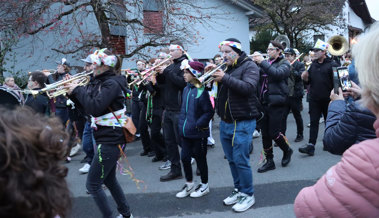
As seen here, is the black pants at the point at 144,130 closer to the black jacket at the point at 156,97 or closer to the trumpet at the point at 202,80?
the black jacket at the point at 156,97

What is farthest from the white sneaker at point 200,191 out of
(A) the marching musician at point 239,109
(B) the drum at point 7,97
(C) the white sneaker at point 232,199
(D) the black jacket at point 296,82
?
(D) the black jacket at point 296,82

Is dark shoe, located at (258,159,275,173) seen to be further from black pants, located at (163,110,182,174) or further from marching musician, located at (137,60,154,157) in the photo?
marching musician, located at (137,60,154,157)

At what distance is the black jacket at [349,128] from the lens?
5.65 feet

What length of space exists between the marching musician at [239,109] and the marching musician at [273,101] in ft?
4.35

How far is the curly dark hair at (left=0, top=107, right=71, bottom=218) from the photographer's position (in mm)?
928

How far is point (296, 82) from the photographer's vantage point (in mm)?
8086

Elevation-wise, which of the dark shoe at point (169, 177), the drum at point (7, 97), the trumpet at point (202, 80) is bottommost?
the dark shoe at point (169, 177)

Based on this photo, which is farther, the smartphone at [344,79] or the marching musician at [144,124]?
the marching musician at [144,124]

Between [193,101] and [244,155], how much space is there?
0.98 meters

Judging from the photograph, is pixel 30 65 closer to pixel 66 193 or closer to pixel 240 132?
pixel 240 132

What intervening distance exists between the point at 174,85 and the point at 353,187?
4.22m

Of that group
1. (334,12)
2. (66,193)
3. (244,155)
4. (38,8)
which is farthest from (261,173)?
(334,12)

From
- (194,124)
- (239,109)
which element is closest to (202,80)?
(194,124)

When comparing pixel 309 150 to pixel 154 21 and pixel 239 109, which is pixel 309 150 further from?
pixel 154 21
